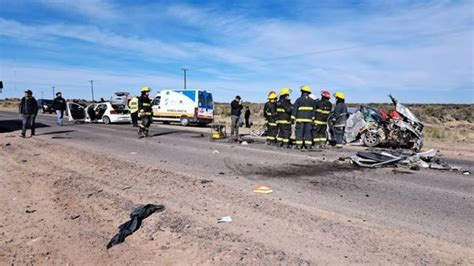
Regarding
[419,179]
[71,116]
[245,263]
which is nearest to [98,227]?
[245,263]

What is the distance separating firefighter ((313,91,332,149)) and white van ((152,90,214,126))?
1279 cm

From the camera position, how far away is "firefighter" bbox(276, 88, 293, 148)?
14211 millimetres

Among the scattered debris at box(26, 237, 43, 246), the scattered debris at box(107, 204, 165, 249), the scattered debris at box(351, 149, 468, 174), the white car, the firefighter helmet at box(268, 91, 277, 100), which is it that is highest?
the firefighter helmet at box(268, 91, 277, 100)

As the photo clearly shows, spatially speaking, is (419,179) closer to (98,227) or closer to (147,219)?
(147,219)

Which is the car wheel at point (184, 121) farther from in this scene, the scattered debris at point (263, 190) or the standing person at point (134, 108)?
the scattered debris at point (263, 190)

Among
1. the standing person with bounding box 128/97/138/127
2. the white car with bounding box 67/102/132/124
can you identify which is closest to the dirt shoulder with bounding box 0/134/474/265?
the standing person with bounding box 128/97/138/127

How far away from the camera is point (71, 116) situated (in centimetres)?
2670

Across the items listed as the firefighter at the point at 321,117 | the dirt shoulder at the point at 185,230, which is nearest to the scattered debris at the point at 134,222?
the dirt shoulder at the point at 185,230

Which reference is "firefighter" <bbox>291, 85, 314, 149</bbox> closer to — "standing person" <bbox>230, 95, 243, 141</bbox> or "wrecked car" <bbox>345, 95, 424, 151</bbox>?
"wrecked car" <bbox>345, 95, 424, 151</bbox>

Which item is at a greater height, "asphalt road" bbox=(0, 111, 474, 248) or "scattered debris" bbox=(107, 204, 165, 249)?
"asphalt road" bbox=(0, 111, 474, 248)

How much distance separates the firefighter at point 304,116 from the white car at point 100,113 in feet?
52.5

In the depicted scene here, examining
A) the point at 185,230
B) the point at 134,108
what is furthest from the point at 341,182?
the point at 134,108

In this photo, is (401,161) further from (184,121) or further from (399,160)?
(184,121)

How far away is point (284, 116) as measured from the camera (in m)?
14.2
